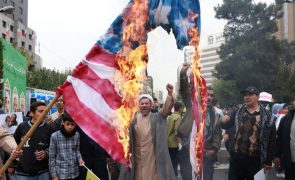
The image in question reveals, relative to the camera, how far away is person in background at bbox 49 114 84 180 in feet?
20.1

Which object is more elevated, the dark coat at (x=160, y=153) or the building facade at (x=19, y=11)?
the building facade at (x=19, y=11)

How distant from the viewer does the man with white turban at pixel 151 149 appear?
543 cm

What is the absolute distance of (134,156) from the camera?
5.56 metres

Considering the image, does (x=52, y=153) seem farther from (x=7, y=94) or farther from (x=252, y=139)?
(x=7, y=94)

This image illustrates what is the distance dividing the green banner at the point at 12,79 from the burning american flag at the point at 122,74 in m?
5.53

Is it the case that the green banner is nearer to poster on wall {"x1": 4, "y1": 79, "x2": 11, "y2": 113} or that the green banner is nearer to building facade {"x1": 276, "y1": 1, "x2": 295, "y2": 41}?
poster on wall {"x1": 4, "y1": 79, "x2": 11, "y2": 113}

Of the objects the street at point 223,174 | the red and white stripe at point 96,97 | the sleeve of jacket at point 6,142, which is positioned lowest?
the street at point 223,174

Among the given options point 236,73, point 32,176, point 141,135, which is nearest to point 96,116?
point 141,135

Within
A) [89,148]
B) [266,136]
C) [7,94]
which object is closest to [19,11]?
[7,94]

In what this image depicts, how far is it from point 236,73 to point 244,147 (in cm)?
3326

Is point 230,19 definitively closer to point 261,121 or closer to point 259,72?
point 259,72

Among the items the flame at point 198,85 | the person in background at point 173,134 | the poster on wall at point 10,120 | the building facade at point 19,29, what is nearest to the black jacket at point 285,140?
the person in background at point 173,134

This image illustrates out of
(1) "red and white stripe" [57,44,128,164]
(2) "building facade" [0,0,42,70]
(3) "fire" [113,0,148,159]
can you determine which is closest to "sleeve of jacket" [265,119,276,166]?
(3) "fire" [113,0,148,159]

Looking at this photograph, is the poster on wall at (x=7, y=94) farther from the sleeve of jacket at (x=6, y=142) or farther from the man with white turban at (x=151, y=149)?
the man with white turban at (x=151, y=149)
